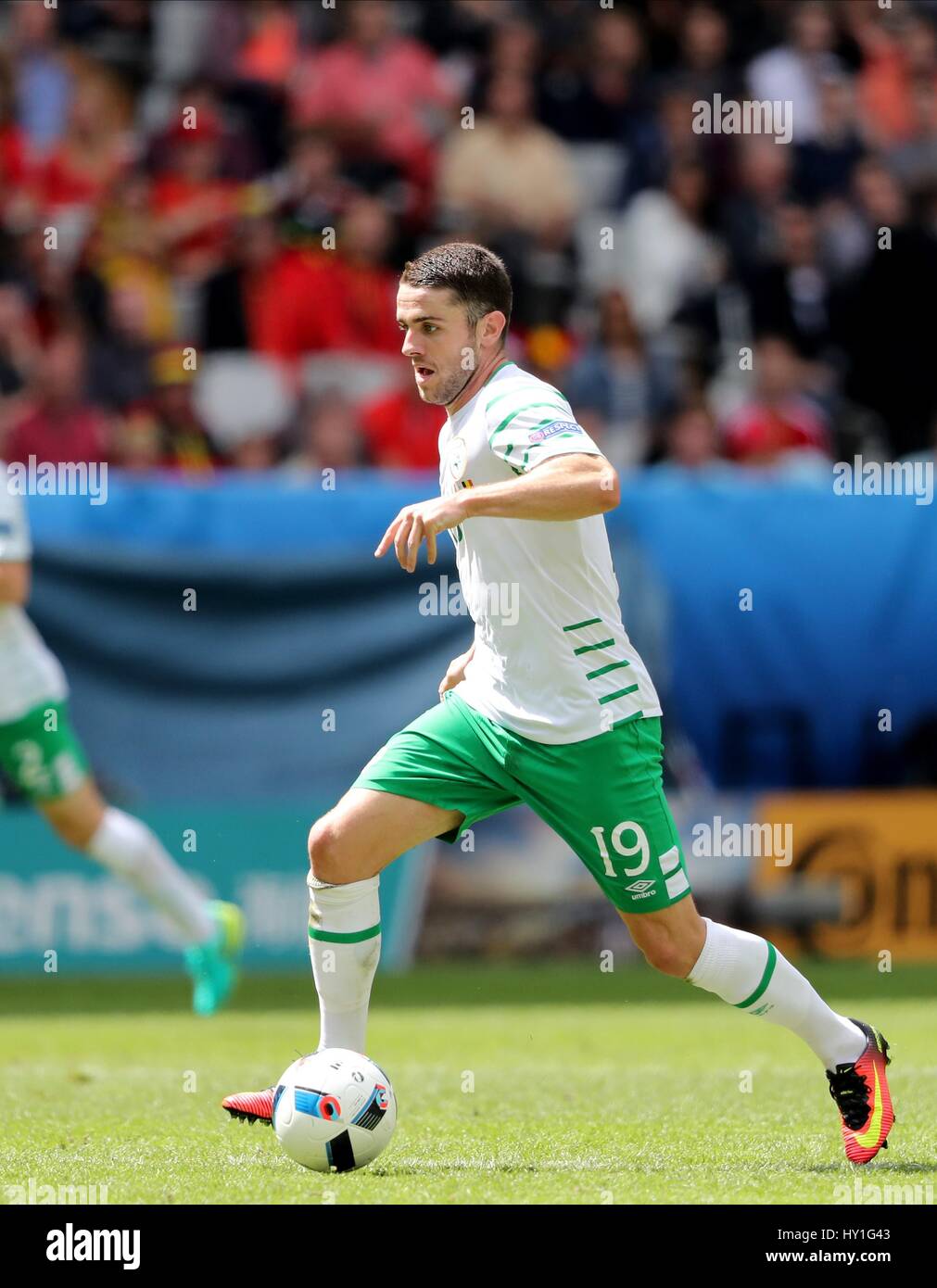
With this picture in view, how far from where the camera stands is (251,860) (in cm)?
1138

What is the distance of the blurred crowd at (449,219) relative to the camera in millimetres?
13117

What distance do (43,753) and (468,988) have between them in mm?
2853

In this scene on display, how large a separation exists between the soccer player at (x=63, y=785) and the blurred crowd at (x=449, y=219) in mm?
3511

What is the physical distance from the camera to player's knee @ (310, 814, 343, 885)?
561 centimetres

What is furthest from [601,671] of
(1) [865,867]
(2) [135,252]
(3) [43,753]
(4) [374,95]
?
(4) [374,95]

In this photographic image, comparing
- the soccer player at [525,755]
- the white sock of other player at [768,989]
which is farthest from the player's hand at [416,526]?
the white sock of other player at [768,989]

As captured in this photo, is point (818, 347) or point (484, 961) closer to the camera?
point (484, 961)

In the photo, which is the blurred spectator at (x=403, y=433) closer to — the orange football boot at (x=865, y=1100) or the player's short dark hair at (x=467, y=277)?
the player's short dark hair at (x=467, y=277)

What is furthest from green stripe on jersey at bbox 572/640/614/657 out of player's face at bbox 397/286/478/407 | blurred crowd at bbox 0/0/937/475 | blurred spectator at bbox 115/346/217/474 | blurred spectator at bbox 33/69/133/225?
blurred spectator at bbox 33/69/133/225

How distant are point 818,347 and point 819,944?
475 cm
